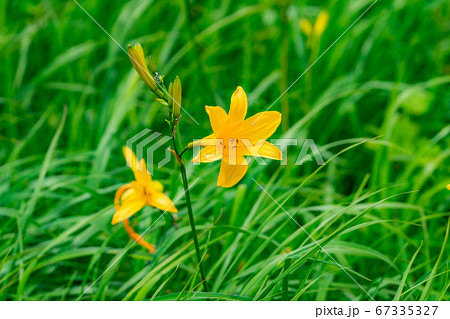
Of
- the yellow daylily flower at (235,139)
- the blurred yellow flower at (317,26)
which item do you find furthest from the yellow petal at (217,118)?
the blurred yellow flower at (317,26)

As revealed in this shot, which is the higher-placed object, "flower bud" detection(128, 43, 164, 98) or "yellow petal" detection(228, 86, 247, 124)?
"flower bud" detection(128, 43, 164, 98)

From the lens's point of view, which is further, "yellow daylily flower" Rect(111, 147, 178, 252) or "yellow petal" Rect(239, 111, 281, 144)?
"yellow daylily flower" Rect(111, 147, 178, 252)

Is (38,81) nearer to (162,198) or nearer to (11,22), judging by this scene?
(11,22)

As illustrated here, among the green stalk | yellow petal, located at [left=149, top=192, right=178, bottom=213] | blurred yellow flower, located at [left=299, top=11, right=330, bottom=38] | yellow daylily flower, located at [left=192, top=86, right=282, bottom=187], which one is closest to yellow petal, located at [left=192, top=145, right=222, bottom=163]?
yellow daylily flower, located at [left=192, top=86, right=282, bottom=187]

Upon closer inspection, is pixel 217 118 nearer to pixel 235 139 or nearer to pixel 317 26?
pixel 235 139

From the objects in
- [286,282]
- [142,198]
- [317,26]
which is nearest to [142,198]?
[142,198]

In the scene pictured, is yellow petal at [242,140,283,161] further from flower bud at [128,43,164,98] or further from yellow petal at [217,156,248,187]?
flower bud at [128,43,164,98]
